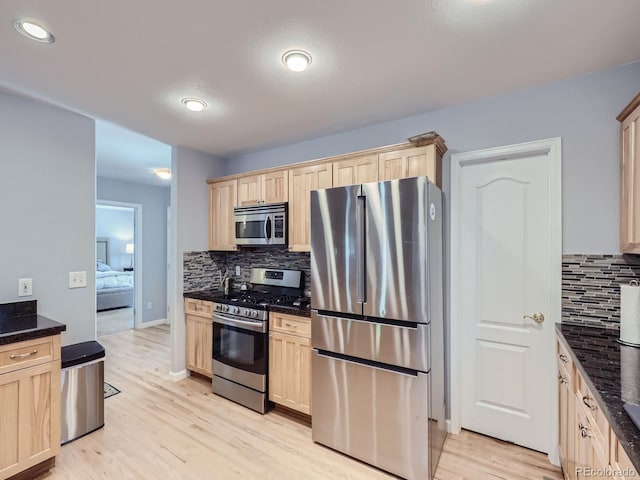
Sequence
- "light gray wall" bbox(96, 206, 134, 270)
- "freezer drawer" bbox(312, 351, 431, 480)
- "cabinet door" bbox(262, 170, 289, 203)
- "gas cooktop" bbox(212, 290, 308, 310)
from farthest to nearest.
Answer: "light gray wall" bbox(96, 206, 134, 270), "cabinet door" bbox(262, 170, 289, 203), "gas cooktop" bbox(212, 290, 308, 310), "freezer drawer" bbox(312, 351, 431, 480)

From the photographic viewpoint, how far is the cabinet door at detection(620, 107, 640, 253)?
1.66 meters

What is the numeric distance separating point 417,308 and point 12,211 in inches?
119

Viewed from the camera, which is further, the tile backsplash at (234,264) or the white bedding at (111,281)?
the white bedding at (111,281)

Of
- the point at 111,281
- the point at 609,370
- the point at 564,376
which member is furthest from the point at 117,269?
the point at 609,370

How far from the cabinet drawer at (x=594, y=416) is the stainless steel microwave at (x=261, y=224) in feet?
7.64

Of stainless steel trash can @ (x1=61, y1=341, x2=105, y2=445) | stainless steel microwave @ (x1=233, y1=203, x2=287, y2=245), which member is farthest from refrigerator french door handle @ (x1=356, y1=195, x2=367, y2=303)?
stainless steel trash can @ (x1=61, y1=341, x2=105, y2=445)

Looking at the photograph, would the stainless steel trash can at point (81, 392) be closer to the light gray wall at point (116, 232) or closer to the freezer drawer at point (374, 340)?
the freezer drawer at point (374, 340)

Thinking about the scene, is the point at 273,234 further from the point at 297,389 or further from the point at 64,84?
the point at 64,84

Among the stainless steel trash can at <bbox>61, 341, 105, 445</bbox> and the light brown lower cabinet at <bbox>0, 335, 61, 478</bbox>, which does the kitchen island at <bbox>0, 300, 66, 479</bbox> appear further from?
the stainless steel trash can at <bbox>61, 341, 105, 445</bbox>

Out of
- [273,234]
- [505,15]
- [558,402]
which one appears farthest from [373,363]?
[505,15]

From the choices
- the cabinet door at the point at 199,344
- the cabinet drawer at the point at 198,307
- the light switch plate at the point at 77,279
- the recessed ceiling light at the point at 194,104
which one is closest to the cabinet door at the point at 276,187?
the recessed ceiling light at the point at 194,104

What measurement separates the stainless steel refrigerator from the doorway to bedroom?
454 cm

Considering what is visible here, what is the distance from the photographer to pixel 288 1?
1.42m

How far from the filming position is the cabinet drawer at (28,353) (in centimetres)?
180
